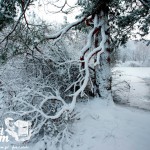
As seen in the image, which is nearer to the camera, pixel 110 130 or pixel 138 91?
pixel 110 130

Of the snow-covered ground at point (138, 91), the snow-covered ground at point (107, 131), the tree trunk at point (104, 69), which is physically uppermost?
the tree trunk at point (104, 69)

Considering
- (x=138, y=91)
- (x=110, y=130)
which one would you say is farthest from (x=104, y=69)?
(x=138, y=91)

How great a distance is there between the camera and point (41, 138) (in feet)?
16.8

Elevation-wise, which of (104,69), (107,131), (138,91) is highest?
(104,69)

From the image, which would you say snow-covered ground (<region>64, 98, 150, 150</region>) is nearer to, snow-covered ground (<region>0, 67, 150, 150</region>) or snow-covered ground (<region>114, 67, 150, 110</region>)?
snow-covered ground (<region>0, 67, 150, 150</region>)

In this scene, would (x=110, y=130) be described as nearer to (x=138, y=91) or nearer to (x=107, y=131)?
(x=107, y=131)

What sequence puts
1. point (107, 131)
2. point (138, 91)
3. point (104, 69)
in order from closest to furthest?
1. point (107, 131)
2. point (104, 69)
3. point (138, 91)

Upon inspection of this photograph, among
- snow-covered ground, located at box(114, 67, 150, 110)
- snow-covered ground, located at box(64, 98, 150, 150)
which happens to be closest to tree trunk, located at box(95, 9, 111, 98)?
Answer: snow-covered ground, located at box(64, 98, 150, 150)

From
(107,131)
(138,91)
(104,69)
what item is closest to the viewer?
(107,131)

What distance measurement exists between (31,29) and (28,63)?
1.25 meters

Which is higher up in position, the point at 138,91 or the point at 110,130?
the point at 110,130

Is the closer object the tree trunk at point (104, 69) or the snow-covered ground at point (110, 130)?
the snow-covered ground at point (110, 130)

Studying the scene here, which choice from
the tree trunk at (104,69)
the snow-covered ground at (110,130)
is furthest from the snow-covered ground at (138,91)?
the snow-covered ground at (110,130)

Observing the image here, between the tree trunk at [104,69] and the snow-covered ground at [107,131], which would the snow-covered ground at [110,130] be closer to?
the snow-covered ground at [107,131]
